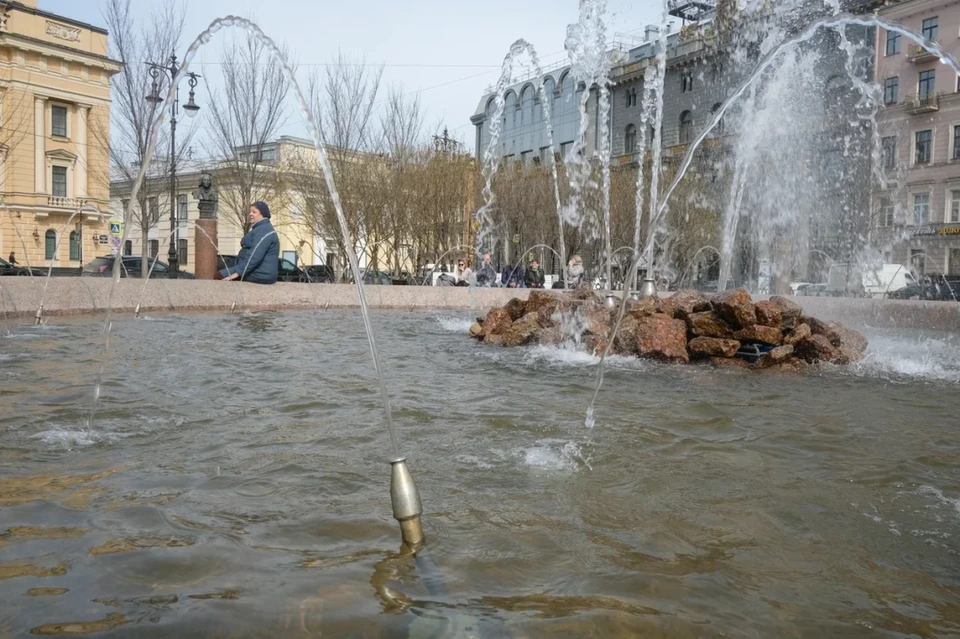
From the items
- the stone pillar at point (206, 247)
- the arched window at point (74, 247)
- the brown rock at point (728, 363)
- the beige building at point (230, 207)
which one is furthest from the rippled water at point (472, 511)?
the arched window at point (74, 247)

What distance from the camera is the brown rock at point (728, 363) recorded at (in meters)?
7.75

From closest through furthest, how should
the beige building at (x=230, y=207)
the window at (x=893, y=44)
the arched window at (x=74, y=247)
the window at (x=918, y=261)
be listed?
1. the beige building at (x=230, y=207)
2. the window at (x=918, y=261)
3. the window at (x=893, y=44)
4. the arched window at (x=74, y=247)

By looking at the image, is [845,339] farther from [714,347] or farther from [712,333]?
[714,347]

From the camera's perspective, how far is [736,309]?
26.4 feet

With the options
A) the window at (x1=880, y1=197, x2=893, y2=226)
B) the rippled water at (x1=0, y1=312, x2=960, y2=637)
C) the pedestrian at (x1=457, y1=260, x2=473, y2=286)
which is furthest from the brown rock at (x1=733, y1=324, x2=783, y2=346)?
the window at (x1=880, y1=197, x2=893, y2=226)

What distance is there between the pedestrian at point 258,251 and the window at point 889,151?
34978 mm

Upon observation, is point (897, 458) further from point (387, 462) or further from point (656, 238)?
point (656, 238)

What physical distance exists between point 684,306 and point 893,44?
1376 inches

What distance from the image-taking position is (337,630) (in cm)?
195

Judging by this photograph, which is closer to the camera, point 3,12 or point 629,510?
point 629,510

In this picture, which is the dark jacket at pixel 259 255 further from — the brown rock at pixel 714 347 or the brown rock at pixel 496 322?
the brown rock at pixel 714 347

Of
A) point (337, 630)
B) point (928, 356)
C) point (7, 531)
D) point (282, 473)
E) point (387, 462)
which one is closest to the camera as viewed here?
point (337, 630)

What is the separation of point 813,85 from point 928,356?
2919 cm

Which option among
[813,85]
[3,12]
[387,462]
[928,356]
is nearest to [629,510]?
[387,462]
